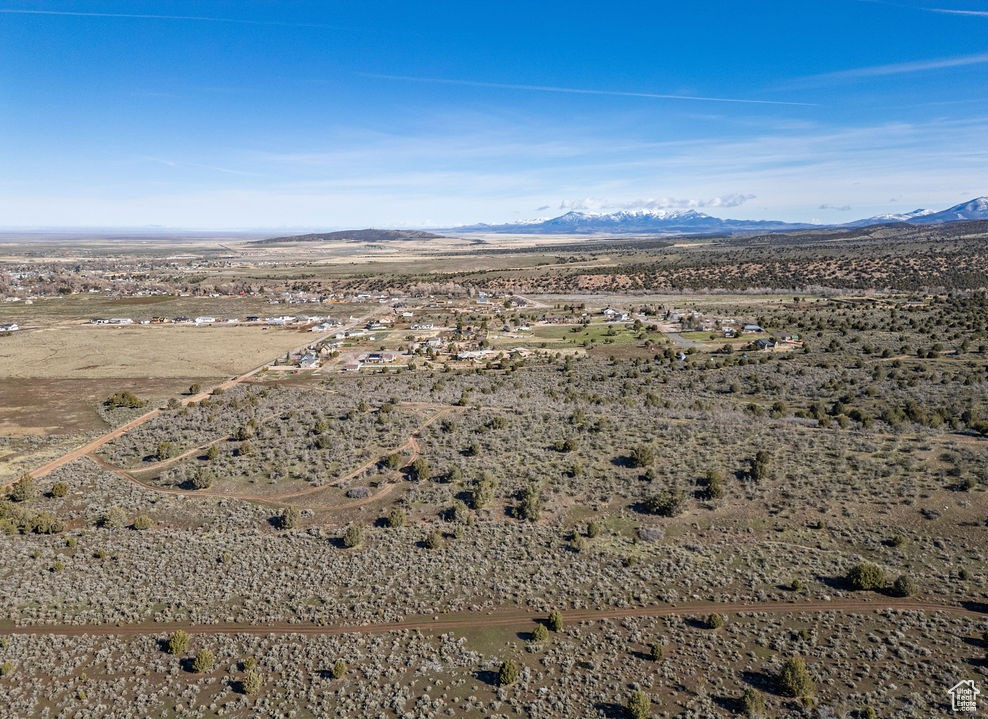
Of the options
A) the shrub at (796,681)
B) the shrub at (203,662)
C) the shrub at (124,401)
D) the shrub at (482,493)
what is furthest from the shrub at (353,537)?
the shrub at (124,401)

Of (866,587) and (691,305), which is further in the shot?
(691,305)

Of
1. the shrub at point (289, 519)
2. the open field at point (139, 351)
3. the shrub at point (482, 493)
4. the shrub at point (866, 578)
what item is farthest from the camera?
the open field at point (139, 351)

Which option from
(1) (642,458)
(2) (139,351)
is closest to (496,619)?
(1) (642,458)

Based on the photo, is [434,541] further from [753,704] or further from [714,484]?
[714,484]

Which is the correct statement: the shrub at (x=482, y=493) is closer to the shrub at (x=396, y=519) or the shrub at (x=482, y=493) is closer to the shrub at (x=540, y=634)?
the shrub at (x=396, y=519)

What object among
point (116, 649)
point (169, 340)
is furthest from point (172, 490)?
point (169, 340)

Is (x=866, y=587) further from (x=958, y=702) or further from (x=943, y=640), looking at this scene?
(x=958, y=702)

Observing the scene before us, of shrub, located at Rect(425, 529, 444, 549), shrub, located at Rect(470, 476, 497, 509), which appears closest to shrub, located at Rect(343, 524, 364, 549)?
shrub, located at Rect(425, 529, 444, 549)
